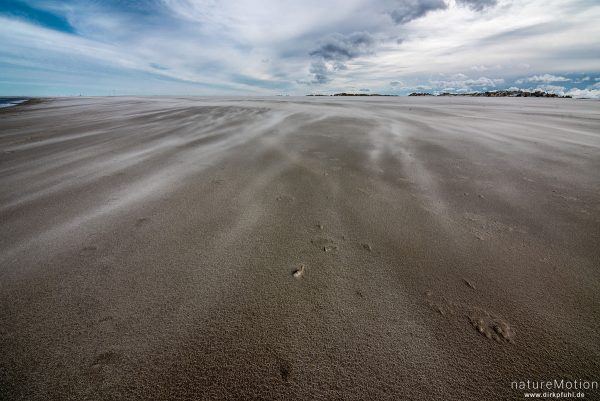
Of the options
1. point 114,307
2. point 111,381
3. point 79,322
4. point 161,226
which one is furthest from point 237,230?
point 111,381

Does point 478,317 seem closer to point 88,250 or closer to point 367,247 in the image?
point 367,247

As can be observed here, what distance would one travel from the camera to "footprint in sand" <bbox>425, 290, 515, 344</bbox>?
1.28m

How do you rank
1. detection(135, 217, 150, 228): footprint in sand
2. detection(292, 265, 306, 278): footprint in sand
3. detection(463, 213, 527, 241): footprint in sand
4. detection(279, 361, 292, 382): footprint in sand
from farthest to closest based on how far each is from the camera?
detection(135, 217, 150, 228): footprint in sand < detection(463, 213, 527, 241): footprint in sand < detection(292, 265, 306, 278): footprint in sand < detection(279, 361, 292, 382): footprint in sand

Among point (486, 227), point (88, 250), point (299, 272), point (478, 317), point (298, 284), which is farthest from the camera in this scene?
point (486, 227)

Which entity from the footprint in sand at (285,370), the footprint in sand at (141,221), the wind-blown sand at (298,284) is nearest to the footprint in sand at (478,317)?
the wind-blown sand at (298,284)

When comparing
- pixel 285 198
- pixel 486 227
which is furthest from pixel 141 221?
pixel 486 227

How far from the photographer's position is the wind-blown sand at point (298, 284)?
1.10m

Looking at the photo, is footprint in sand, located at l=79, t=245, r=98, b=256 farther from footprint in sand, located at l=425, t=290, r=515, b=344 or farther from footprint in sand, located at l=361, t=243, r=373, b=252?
footprint in sand, located at l=425, t=290, r=515, b=344

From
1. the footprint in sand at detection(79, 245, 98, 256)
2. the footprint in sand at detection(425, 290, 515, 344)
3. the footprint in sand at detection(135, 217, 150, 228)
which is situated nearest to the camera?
the footprint in sand at detection(425, 290, 515, 344)

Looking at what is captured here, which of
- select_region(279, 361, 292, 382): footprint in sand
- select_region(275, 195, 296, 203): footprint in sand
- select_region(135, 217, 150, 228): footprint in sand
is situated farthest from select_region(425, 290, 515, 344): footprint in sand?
select_region(135, 217, 150, 228): footprint in sand

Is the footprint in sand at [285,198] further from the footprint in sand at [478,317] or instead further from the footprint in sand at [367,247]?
the footprint in sand at [478,317]

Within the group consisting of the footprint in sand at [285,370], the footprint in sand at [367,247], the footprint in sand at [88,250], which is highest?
the footprint in sand at [285,370]

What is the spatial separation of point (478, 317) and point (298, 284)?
0.99 meters

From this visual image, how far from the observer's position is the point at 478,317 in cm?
136
